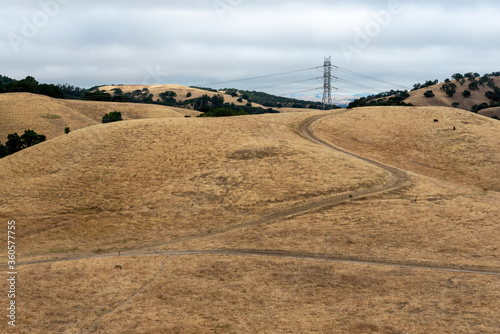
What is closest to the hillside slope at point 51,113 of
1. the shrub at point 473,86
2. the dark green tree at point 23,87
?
the dark green tree at point 23,87

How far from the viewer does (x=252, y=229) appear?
37.2m

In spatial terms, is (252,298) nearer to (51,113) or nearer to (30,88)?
(51,113)

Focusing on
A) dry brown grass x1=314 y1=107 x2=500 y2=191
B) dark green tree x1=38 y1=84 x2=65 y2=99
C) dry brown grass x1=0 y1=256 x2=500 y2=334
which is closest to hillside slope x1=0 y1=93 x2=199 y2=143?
dark green tree x1=38 y1=84 x2=65 y2=99

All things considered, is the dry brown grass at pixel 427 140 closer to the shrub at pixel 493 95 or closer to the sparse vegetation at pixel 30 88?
the sparse vegetation at pixel 30 88

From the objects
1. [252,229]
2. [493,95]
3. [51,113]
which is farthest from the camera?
[493,95]

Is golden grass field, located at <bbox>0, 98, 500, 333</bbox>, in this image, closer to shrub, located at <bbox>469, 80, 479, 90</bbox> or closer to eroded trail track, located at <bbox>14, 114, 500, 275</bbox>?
eroded trail track, located at <bbox>14, 114, 500, 275</bbox>

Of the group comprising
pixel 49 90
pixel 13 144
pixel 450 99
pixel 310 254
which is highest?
pixel 450 99

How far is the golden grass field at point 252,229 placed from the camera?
71.6ft

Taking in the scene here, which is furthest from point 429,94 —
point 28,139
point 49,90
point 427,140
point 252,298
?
point 252,298

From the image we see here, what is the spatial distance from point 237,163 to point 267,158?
4.34 metres

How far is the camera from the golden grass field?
2181 cm

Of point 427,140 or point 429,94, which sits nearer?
point 427,140

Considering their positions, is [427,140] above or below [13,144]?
above

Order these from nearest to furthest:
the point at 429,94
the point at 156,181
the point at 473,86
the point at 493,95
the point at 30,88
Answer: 1. the point at 156,181
2. the point at 30,88
3. the point at 493,95
4. the point at 429,94
5. the point at 473,86
